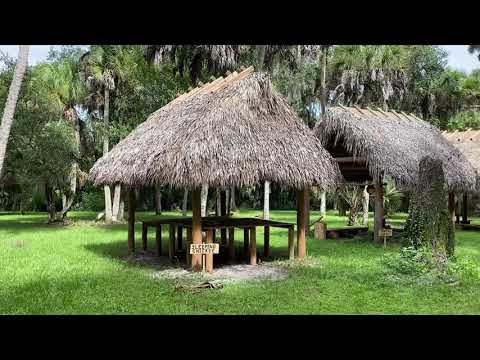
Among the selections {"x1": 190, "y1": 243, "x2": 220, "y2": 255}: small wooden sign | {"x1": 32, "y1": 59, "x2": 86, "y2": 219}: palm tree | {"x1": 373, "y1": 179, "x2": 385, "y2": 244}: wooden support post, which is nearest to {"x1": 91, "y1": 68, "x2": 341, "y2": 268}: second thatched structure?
{"x1": 190, "y1": 243, "x2": 220, "y2": 255}: small wooden sign

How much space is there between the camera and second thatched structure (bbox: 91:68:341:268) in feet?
31.1

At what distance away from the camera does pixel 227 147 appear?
973 centimetres

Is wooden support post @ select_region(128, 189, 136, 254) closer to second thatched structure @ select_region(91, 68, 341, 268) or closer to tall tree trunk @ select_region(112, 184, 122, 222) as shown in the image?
second thatched structure @ select_region(91, 68, 341, 268)

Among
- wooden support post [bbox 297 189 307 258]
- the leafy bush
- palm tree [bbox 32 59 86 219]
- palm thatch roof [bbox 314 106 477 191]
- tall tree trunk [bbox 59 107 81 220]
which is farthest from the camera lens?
tall tree trunk [bbox 59 107 81 220]

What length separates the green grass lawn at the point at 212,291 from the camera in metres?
7.20

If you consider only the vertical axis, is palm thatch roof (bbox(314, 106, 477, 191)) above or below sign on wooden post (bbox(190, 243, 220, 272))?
above

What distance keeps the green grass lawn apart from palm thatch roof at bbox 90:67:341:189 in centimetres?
185

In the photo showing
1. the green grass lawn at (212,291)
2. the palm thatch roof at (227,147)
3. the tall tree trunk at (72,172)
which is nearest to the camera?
the green grass lawn at (212,291)

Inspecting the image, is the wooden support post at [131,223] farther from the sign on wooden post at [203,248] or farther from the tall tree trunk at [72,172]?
the tall tree trunk at [72,172]

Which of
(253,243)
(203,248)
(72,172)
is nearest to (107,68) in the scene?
(72,172)

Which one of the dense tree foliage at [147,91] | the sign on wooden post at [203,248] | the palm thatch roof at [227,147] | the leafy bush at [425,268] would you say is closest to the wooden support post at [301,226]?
the palm thatch roof at [227,147]

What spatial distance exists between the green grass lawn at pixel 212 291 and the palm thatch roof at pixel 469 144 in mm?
9033

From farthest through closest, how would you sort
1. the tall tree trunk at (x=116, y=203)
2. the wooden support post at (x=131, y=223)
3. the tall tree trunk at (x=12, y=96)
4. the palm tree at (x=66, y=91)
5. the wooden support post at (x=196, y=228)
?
1. the tall tree trunk at (x=116, y=203)
2. the palm tree at (x=66, y=91)
3. the tall tree trunk at (x=12, y=96)
4. the wooden support post at (x=131, y=223)
5. the wooden support post at (x=196, y=228)
